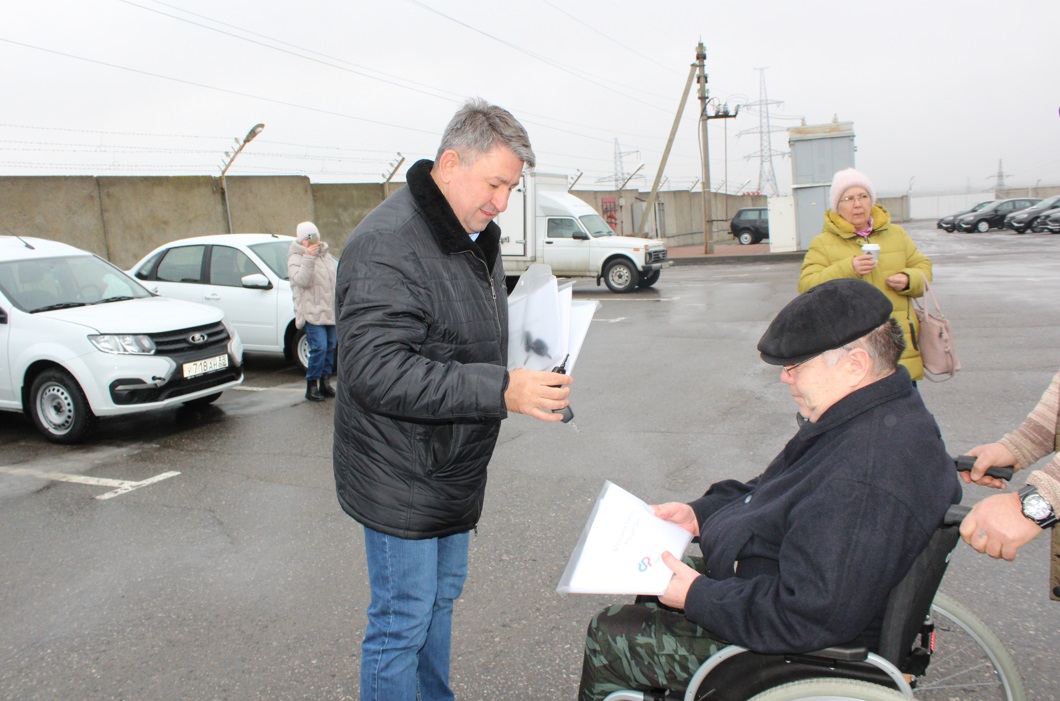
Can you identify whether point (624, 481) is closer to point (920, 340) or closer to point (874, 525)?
point (920, 340)

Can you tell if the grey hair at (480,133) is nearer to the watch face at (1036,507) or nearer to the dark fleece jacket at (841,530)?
the dark fleece jacket at (841,530)

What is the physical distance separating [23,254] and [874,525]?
7.66 metres

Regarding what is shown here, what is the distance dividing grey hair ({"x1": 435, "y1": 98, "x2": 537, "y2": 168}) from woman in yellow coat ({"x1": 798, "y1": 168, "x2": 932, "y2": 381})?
2.56m

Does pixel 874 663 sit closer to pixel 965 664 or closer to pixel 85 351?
pixel 965 664

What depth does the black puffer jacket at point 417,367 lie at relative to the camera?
1943 mm

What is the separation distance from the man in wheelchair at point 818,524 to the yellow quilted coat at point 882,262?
229 centimetres

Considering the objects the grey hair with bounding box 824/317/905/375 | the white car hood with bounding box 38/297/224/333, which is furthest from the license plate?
the grey hair with bounding box 824/317/905/375

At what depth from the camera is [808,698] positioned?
1801 millimetres

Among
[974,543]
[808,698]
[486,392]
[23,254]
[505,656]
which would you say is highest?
[23,254]

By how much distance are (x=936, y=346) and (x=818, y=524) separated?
2727mm

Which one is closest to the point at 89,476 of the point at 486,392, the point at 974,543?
the point at 486,392

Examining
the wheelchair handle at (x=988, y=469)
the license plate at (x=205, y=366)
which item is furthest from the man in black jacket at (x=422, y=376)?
the license plate at (x=205, y=366)

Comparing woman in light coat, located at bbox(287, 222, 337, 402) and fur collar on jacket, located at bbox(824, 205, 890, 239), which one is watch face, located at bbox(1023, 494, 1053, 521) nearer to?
fur collar on jacket, located at bbox(824, 205, 890, 239)

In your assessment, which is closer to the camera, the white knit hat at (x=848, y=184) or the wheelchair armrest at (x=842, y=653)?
the wheelchair armrest at (x=842, y=653)
